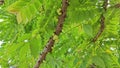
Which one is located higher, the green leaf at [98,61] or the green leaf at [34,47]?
the green leaf at [34,47]

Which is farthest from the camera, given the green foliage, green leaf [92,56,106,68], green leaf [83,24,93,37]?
green leaf [92,56,106,68]

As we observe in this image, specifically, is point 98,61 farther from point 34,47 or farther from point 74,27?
point 34,47

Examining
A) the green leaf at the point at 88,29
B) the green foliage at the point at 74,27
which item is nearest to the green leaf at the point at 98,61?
the green foliage at the point at 74,27

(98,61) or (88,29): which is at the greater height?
(88,29)

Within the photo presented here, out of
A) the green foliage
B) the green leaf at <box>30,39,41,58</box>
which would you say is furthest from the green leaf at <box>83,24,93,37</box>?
the green leaf at <box>30,39,41,58</box>

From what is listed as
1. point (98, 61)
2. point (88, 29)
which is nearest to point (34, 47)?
point (88, 29)

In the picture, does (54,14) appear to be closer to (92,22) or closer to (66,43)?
(92,22)

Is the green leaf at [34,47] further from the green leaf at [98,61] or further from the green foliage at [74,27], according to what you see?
the green leaf at [98,61]

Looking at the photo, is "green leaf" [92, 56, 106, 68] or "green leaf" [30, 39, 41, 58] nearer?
"green leaf" [30, 39, 41, 58]

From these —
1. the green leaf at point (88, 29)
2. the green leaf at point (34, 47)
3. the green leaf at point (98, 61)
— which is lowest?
the green leaf at point (98, 61)

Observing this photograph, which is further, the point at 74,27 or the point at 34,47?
the point at 74,27

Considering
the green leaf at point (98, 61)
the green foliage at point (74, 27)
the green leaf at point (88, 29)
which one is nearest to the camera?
the green foliage at point (74, 27)

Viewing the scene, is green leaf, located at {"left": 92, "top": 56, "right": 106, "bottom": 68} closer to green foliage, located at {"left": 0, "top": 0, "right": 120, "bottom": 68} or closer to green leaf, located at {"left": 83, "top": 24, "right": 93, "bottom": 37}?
green foliage, located at {"left": 0, "top": 0, "right": 120, "bottom": 68}
